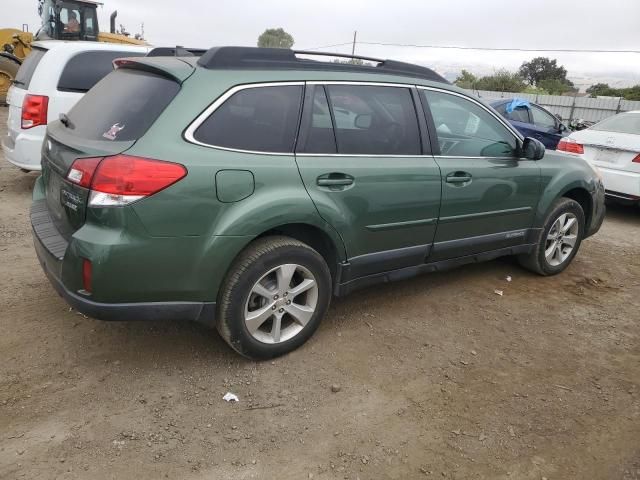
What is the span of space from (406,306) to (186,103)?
7.41ft

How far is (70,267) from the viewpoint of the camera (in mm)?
2602

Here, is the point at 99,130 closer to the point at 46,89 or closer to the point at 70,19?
the point at 46,89

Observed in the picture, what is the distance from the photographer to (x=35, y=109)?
5.65 meters

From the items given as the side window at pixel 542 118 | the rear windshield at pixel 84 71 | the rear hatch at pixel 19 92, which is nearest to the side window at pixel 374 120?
the rear windshield at pixel 84 71

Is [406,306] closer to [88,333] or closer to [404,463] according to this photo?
[404,463]

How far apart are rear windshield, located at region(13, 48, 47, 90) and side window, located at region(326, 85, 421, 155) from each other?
4.33m

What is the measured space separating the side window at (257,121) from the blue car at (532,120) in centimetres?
776

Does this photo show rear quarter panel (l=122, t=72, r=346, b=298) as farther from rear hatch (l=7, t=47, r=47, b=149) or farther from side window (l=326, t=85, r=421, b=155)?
rear hatch (l=7, t=47, r=47, b=149)

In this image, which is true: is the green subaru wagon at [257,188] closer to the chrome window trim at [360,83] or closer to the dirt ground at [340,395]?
the chrome window trim at [360,83]

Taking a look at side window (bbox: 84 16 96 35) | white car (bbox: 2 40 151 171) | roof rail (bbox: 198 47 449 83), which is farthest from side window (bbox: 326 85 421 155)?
side window (bbox: 84 16 96 35)

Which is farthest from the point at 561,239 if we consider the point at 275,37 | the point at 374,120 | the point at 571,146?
the point at 275,37

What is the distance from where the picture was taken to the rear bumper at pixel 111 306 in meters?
2.61

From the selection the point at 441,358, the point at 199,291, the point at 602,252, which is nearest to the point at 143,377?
the point at 199,291

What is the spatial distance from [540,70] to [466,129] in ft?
212
